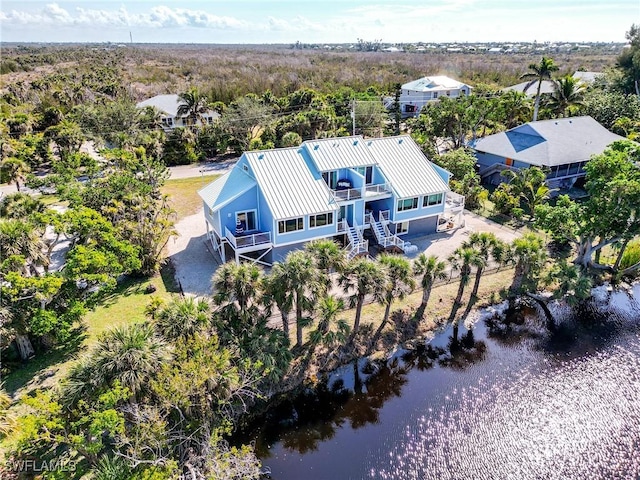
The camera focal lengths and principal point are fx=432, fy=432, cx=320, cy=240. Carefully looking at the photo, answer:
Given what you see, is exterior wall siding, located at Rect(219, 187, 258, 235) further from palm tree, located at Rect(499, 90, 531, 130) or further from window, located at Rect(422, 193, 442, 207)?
palm tree, located at Rect(499, 90, 531, 130)

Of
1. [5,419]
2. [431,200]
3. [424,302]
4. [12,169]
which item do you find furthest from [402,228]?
[12,169]

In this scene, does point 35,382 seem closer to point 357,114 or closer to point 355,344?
point 355,344

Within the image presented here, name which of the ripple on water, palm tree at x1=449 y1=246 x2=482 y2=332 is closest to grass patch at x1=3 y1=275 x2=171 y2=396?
the ripple on water

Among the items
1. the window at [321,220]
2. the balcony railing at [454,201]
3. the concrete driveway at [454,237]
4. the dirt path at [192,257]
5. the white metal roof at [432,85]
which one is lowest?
the concrete driveway at [454,237]

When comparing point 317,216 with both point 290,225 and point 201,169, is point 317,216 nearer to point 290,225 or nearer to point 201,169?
point 290,225

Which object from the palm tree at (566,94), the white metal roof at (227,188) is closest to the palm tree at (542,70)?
the palm tree at (566,94)

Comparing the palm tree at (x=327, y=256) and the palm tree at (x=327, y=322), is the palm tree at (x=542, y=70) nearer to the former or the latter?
the palm tree at (x=327, y=256)
